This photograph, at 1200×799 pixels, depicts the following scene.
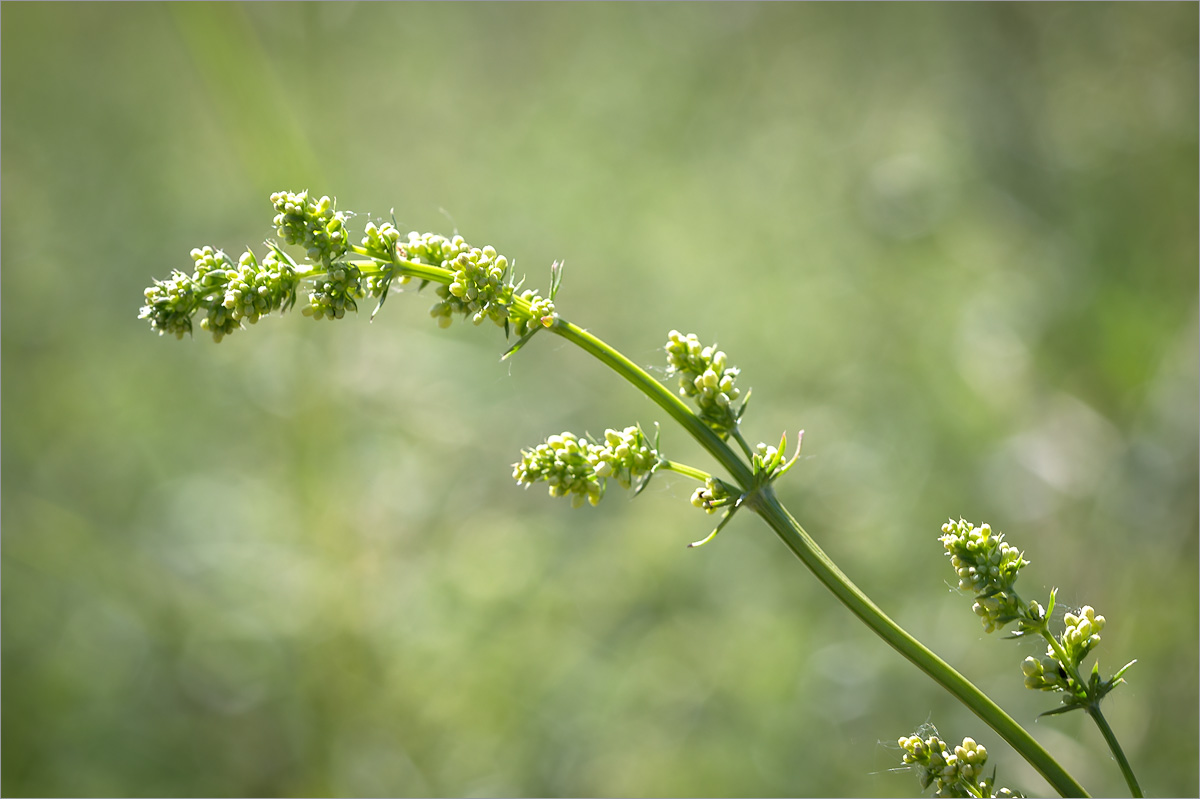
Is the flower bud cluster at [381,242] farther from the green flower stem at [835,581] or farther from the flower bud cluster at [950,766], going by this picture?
the flower bud cluster at [950,766]

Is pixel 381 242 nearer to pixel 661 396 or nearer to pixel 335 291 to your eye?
pixel 335 291

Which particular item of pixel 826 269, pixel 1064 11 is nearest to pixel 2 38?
pixel 826 269

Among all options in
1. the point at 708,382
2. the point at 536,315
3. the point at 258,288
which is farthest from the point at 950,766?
the point at 258,288

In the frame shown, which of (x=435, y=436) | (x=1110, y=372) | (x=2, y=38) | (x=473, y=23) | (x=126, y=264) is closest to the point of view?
(x=1110, y=372)

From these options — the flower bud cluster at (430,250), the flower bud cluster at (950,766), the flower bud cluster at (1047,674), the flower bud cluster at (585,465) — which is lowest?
the flower bud cluster at (950,766)

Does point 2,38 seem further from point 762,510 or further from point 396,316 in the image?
point 762,510

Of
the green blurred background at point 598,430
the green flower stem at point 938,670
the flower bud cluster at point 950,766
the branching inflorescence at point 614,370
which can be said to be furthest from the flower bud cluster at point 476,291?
the green blurred background at point 598,430

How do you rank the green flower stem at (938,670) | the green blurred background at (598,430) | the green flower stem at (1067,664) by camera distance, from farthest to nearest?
the green blurred background at (598,430)
the green flower stem at (1067,664)
the green flower stem at (938,670)
